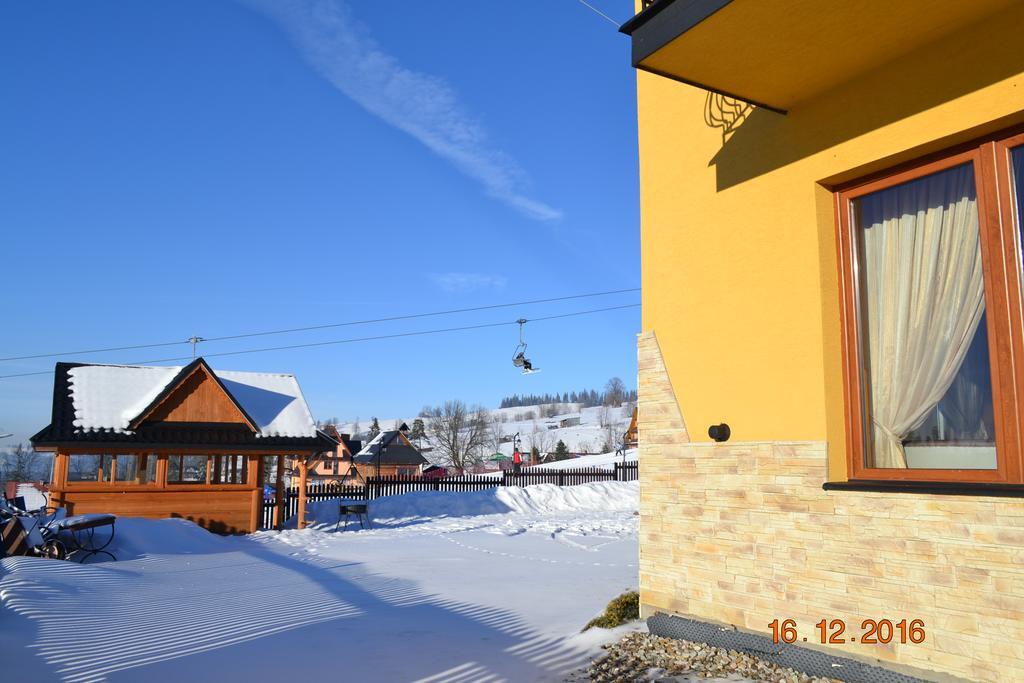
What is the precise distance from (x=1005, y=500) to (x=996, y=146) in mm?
1809

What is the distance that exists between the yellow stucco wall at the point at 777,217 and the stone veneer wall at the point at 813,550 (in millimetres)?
223

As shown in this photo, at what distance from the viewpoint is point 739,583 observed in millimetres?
4637

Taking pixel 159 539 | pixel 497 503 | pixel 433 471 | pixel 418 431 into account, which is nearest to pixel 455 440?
pixel 433 471

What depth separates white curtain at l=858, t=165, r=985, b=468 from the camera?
385 cm

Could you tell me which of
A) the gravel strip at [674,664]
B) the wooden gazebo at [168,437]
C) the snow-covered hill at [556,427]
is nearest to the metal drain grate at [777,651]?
the gravel strip at [674,664]

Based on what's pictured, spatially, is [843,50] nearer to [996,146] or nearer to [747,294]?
[996,146]

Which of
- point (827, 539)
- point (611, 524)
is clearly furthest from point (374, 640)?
point (611, 524)

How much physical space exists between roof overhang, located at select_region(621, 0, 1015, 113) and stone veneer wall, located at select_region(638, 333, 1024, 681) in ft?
6.65

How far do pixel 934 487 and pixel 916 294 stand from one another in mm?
1085

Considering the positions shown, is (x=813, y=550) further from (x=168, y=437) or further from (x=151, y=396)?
(x=151, y=396)

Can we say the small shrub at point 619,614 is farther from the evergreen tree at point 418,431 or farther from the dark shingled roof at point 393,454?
the evergreen tree at point 418,431

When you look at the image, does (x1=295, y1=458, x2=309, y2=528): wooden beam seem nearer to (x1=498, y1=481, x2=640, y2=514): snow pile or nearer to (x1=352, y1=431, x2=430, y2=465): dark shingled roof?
(x1=498, y1=481, x2=640, y2=514): snow pile

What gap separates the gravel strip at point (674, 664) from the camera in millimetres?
4281

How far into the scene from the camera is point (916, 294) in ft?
13.3
